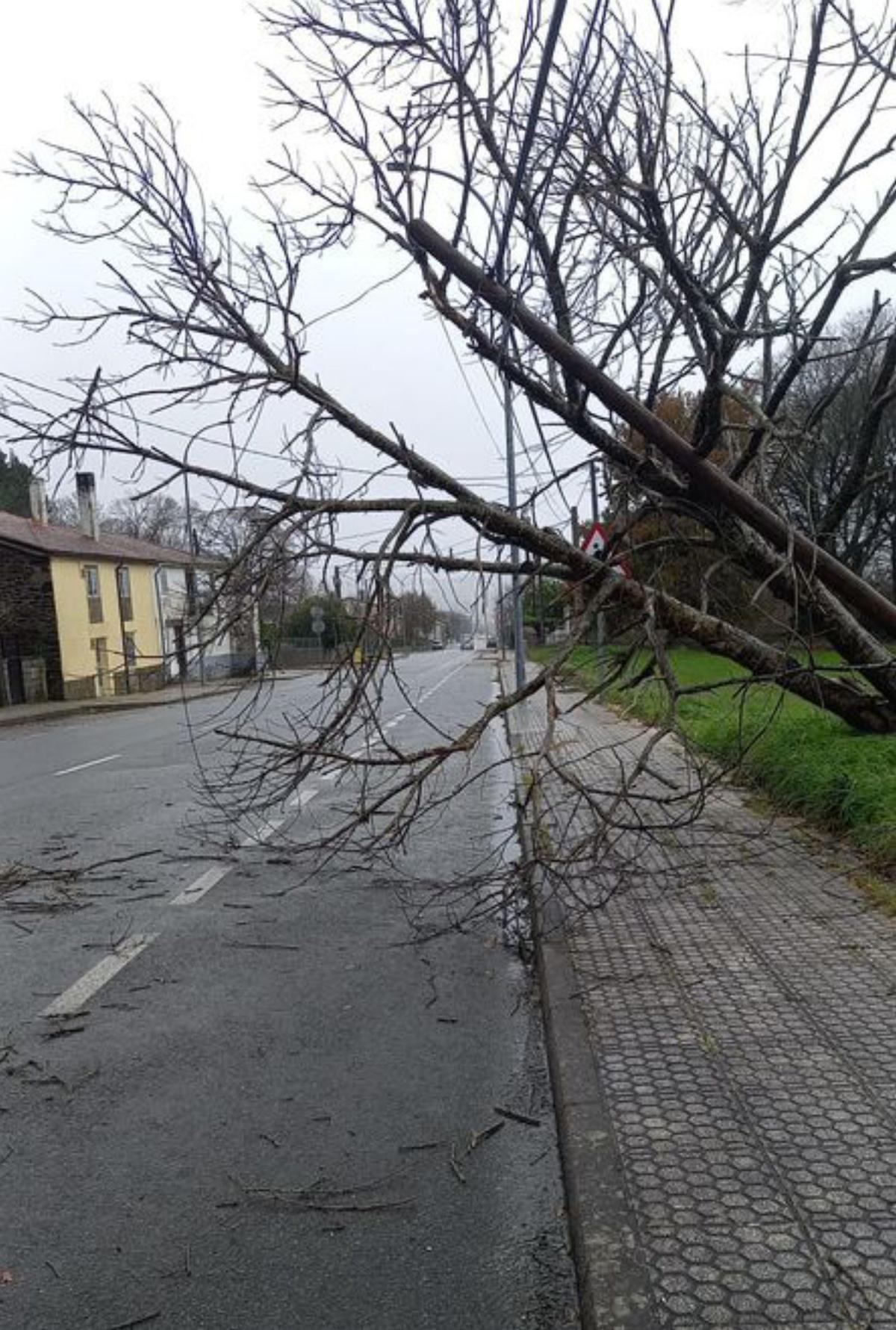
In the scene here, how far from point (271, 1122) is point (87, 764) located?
1324 centimetres

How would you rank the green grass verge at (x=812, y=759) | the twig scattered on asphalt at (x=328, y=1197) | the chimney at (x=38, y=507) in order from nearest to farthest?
the twig scattered on asphalt at (x=328, y=1197) → the green grass verge at (x=812, y=759) → the chimney at (x=38, y=507)

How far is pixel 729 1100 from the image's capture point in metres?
3.58

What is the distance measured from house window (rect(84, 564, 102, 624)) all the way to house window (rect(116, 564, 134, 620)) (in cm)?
191

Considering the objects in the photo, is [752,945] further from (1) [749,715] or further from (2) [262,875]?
(1) [749,715]

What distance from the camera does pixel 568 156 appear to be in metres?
7.11

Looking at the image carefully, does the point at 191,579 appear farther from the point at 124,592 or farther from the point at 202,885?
the point at 124,592

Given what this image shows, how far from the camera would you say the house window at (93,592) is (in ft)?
136

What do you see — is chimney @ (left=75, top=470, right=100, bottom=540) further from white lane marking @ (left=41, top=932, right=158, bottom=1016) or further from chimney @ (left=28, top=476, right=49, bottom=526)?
white lane marking @ (left=41, top=932, right=158, bottom=1016)

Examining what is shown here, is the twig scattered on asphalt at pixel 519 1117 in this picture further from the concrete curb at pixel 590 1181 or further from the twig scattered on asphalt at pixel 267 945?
the twig scattered on asphalt at pixel 267 945

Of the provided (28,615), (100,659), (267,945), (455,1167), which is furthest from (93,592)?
(455,1167)

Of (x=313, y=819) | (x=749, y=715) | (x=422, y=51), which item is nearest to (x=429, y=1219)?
(x=422, y=51)

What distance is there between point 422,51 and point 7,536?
3410cm

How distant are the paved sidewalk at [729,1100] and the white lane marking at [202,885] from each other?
8.32 feet

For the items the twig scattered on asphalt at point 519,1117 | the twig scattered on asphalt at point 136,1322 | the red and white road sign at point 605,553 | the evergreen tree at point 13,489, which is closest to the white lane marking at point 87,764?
the red and white road sign at point 605,553
